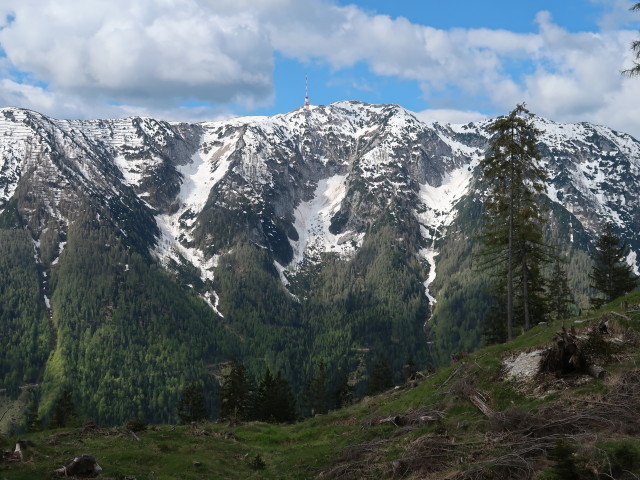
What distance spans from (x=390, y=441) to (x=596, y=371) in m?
9.28

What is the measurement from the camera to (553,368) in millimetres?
22016

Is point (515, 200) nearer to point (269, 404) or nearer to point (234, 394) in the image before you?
point (269, 404)

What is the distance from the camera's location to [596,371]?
20.5 meters

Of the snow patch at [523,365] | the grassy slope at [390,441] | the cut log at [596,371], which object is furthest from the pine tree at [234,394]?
the cut log at [596,371]

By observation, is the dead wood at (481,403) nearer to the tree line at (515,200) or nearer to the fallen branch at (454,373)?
the fallen branch at (454,373)

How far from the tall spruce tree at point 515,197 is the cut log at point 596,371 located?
766 inches

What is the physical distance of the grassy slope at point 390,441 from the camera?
53.0ft

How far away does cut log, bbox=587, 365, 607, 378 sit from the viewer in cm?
2027

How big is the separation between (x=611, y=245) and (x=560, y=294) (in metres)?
13.1

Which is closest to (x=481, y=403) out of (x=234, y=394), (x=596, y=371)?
(x=596, y=371)

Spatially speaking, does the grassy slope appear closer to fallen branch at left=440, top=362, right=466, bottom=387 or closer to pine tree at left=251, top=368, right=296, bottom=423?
fallen branch at left=440, top=362, right=466, bottom=387

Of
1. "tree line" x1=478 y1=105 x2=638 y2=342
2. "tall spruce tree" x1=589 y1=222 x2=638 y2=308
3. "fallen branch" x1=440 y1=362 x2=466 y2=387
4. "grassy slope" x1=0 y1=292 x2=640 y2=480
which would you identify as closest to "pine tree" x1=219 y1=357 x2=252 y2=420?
"grassy slope" x1=0 y1=292 x2=640 y2=480

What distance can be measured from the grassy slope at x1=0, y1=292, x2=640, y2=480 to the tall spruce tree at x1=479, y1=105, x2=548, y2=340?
11.8 metres

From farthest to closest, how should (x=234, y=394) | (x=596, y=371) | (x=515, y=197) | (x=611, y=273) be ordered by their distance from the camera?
(x=611, y=273), (x=234, y=394), (x=515, y=197), (x=596, y=371)
